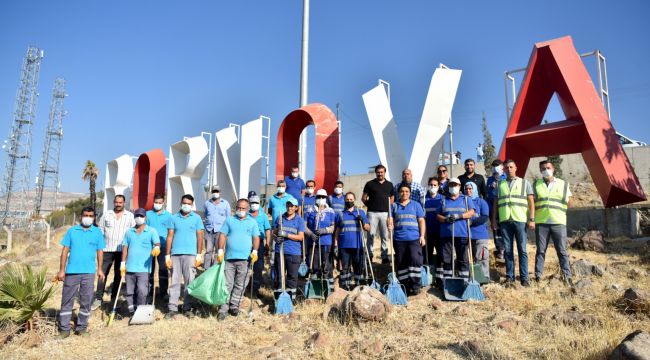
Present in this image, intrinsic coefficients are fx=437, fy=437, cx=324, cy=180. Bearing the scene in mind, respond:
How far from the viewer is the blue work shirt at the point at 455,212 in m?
6.94

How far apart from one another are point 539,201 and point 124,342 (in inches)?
259

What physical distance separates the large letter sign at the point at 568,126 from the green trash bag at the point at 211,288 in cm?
663

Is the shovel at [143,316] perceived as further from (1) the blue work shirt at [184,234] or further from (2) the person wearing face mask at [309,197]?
(2) the person wearing face mask at [309,197]

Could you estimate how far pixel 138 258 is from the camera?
6.84 metres

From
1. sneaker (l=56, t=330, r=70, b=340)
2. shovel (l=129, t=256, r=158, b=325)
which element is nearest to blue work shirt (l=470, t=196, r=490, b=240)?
shovel (l=129, t=256, r=158, b=325)

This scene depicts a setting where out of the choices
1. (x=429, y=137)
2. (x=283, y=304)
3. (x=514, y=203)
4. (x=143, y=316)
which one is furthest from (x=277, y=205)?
(x=514, y=203)

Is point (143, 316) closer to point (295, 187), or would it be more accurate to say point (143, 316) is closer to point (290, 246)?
point (290, 246)

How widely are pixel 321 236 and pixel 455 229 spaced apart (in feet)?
7.16

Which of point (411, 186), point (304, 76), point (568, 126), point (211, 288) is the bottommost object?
point (211, 288)

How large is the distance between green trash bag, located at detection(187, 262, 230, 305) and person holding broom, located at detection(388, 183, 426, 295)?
2.73 meters

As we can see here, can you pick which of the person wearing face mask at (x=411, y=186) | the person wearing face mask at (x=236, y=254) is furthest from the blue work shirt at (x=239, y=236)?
the person wearing face mask at (x=411, y=186)

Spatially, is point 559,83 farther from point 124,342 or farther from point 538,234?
point 124,342

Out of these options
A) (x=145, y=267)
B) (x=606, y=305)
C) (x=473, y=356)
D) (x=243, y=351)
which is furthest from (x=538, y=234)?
(x=145, y=267)

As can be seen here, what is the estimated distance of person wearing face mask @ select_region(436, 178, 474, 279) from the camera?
6.91 meters
